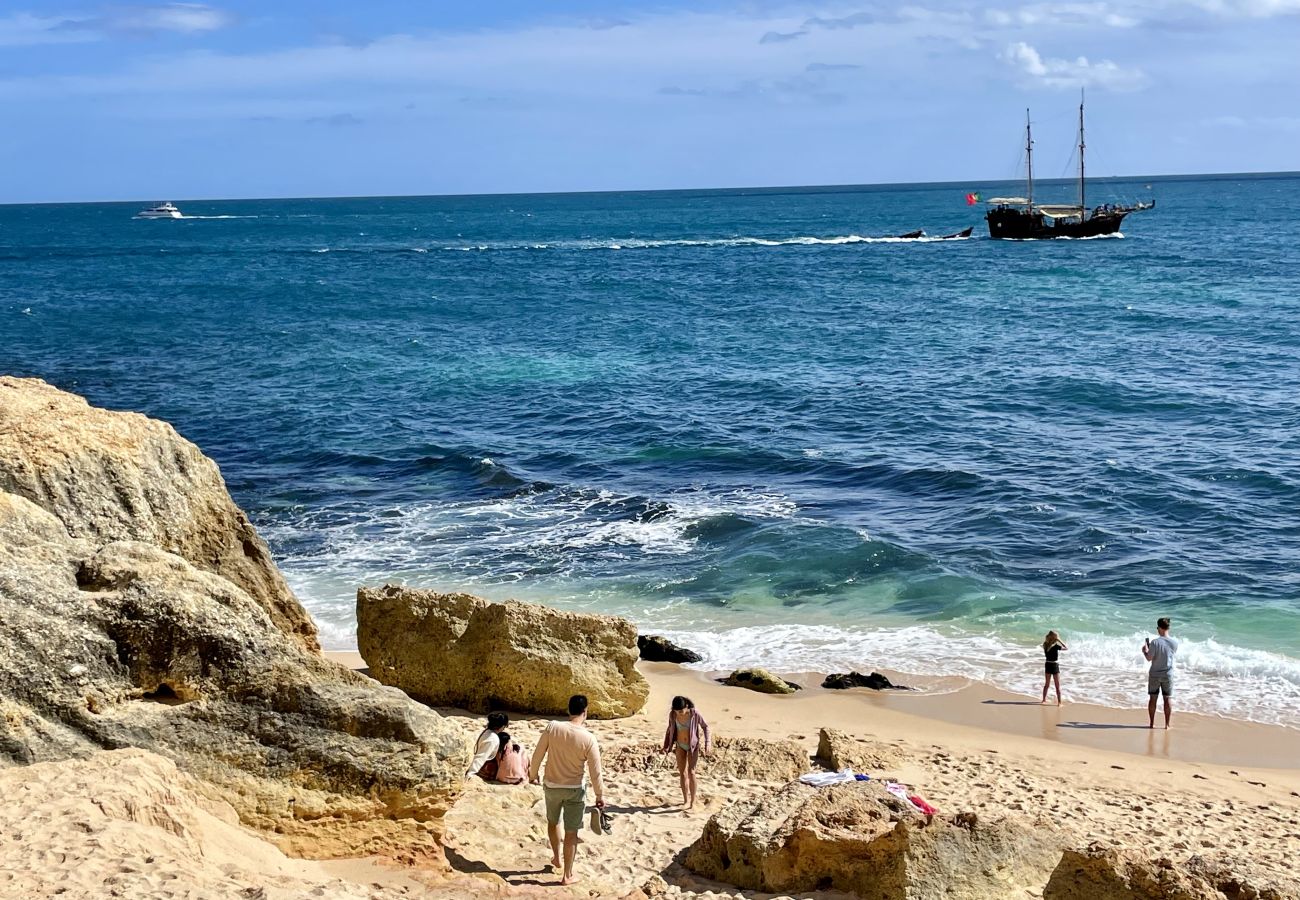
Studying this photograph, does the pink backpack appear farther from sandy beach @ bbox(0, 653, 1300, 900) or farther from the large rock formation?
the large rock formation

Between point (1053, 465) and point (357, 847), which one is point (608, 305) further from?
point (357, 847)

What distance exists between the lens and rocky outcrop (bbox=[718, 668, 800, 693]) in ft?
48.2

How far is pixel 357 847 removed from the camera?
7.82 metres

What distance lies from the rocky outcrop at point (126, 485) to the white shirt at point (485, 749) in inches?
72.6

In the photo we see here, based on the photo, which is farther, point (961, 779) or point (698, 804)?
point (961, 779)

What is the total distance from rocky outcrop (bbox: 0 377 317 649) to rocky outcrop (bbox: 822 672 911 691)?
6.62 m

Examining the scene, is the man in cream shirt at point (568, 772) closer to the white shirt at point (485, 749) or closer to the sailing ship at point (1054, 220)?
Answer: the white shirt at point (485, 749)

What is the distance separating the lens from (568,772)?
846 centimetres

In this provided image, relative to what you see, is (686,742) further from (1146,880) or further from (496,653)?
(1146,880)

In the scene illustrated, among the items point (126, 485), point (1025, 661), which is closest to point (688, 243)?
point (1025, 661)

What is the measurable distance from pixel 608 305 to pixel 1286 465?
3579cm

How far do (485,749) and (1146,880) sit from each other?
17.6ft

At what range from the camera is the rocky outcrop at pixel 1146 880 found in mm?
7539

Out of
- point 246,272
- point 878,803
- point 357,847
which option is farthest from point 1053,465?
point 246,272
